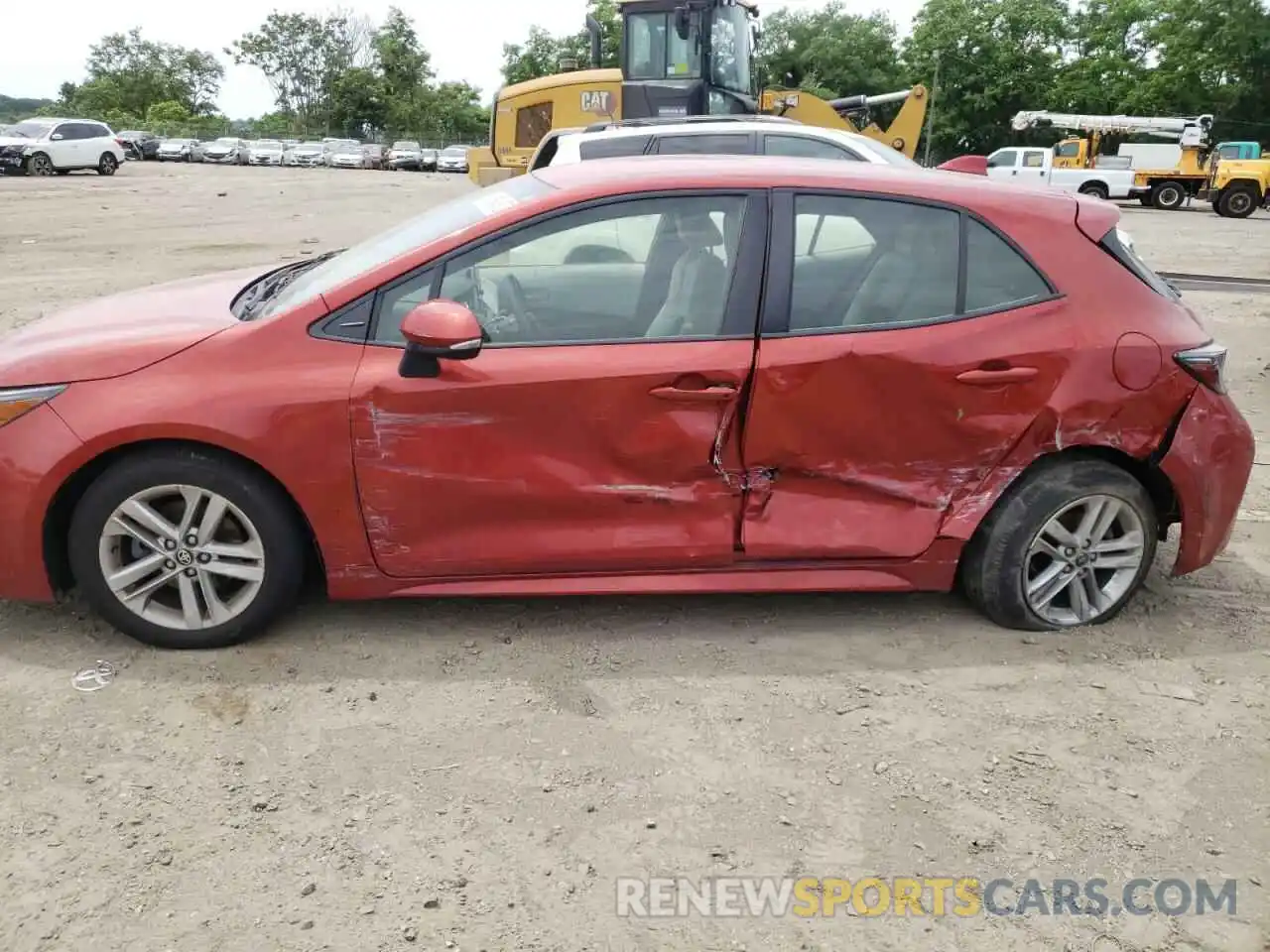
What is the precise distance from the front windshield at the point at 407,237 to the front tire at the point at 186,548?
0.59m

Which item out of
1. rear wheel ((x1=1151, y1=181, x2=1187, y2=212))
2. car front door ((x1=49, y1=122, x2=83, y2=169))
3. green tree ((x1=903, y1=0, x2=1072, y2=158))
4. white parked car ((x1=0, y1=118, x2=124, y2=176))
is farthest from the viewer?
green tree ((x1=903, y1=0, x2=1072, y2=158))

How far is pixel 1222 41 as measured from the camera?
137ft

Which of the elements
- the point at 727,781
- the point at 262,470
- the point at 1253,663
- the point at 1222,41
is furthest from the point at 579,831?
the point at 1222,41

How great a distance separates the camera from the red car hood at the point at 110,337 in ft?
10.0

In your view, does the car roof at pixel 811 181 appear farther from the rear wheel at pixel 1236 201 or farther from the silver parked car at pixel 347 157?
the silver parked car at pixel 347 157

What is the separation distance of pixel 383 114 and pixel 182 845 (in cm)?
7582

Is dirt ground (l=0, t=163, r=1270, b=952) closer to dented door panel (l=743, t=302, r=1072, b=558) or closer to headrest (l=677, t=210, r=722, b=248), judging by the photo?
dented door panel (l=743, t=302, r=1072, b=558)

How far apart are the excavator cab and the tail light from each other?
1038 centimetres

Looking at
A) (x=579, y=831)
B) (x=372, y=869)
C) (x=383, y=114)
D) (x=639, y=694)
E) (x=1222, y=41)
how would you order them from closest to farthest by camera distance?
(x=372, y=869), (x=579, y=831), (x=639, y=694), (x=1222, y=41), (x=383, y=114)

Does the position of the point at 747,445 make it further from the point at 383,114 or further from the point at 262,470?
the point at 383,114

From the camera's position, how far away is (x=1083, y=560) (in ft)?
11.5

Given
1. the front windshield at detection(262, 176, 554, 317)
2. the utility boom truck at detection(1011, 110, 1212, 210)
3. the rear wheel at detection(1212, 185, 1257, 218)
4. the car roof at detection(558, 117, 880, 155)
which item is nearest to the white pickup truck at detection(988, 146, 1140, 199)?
the utility boom truck at detection(1011, 110, 1212, 210)

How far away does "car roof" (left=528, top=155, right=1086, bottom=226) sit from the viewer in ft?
10.6

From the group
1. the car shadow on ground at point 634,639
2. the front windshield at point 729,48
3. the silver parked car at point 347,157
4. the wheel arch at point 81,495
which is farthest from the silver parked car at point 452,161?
the wheel arch at point 81,495
